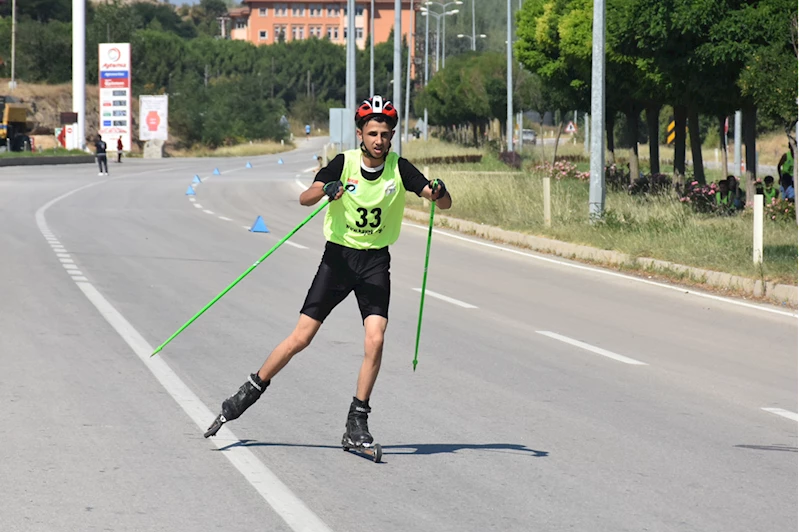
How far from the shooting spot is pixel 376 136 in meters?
6.73

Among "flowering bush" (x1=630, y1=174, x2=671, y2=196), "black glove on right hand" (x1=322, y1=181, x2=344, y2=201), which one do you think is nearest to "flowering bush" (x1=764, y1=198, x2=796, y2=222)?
"flowering bush" (x1=630, y1=174, x2=671, y2=196)

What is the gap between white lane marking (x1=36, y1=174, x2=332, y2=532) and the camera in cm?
562

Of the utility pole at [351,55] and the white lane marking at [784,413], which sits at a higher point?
the utility pole at [351,55]

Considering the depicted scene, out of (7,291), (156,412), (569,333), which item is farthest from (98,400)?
(7,291)

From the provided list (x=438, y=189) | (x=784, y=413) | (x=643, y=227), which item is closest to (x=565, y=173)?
(x=643, y=227)

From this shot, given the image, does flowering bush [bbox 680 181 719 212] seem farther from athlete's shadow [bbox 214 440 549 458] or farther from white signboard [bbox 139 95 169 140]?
white signboard [bbox 139 95 169 140]

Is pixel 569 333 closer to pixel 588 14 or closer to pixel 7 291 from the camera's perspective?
pixel 7 291

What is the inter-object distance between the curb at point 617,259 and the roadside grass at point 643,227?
139 mm

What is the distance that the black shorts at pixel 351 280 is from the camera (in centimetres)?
688

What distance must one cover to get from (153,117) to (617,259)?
67837mm

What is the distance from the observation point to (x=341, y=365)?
9891mm

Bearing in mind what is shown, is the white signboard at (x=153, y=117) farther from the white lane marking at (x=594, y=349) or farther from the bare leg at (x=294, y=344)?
the bare leg at (x=294, y=344)

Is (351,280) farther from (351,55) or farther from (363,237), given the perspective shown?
(351,55)

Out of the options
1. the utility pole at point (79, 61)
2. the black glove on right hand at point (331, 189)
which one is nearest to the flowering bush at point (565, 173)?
the black glove on right hand at point (331, 189)
